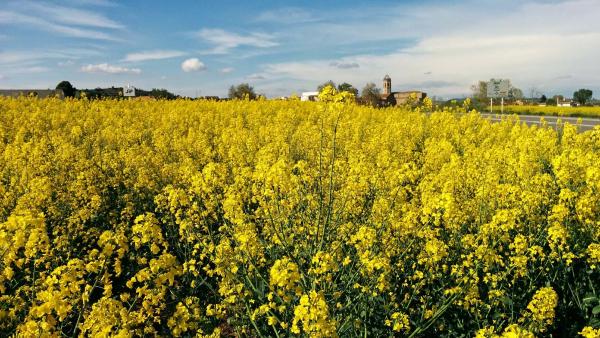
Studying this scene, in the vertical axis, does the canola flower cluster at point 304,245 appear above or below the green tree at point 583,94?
below

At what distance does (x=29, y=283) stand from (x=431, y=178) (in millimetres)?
4340

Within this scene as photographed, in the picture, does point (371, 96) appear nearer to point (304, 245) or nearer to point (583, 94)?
point (304, 245)

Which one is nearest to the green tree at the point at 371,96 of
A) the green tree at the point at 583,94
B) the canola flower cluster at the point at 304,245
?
the canola flower cluster at the point at 304,245

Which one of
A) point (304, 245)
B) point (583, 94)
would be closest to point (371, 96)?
point (304, 245)

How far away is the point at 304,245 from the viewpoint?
3.57m

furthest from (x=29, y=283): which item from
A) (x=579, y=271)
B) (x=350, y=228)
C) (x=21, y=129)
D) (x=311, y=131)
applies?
(x=21, y=129)

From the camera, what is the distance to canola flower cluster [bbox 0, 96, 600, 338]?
2828 millimetres

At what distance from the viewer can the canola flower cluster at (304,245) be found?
2.83 metres

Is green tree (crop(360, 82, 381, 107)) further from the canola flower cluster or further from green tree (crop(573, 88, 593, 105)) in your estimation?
green tree (crop(573, 88, 593, 105))

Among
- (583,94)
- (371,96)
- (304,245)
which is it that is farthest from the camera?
(583,94)

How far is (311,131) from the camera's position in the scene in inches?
372

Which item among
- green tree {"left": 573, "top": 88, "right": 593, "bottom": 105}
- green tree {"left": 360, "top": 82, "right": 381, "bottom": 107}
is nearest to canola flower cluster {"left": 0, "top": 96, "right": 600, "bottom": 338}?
green tree {"left": 360, "top": 82, "right": 381, "bottom": 107}

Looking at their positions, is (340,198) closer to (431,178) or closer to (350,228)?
(350,228)

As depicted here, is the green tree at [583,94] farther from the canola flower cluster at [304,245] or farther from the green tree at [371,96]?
the canola flower cluster at [304,245]
